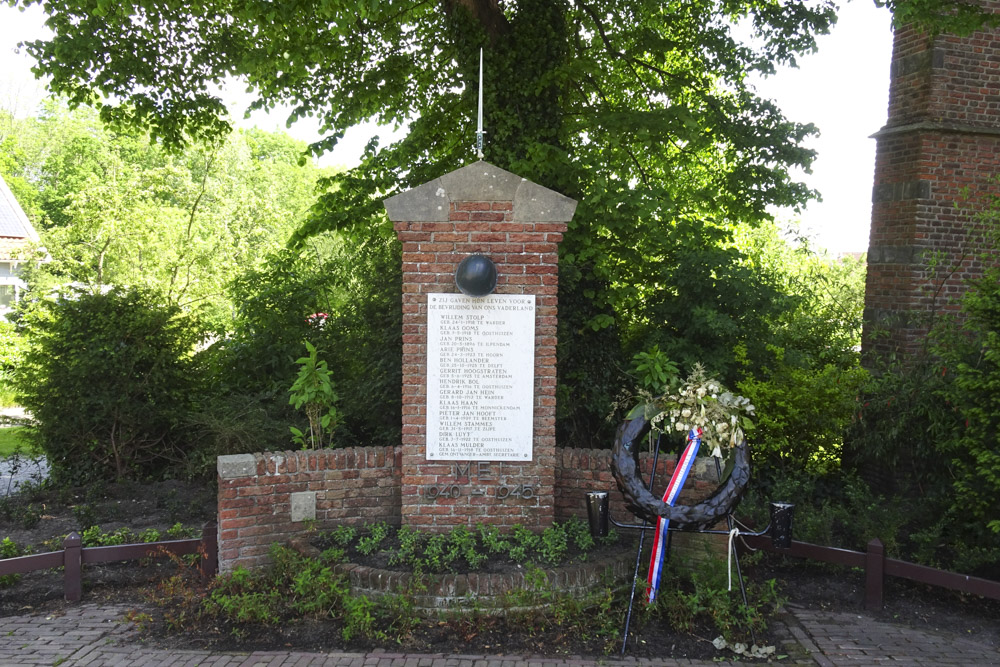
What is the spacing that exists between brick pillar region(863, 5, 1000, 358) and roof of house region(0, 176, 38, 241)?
29555 mm

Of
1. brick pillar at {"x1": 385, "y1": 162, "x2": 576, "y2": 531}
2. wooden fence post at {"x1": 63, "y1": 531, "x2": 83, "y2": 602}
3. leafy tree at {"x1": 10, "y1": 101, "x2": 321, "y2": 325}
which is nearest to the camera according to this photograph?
wooden fence post at {"x1": 63, "y1": 531, "x2": 83, "y2": 602}

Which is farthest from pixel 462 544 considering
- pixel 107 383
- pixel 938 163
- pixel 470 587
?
pixel 938 163

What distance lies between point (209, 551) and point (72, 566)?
40.8 inches

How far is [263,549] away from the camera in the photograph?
20.7 ft

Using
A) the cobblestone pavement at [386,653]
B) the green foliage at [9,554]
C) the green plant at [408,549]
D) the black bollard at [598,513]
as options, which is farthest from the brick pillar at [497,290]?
the green foliage at [9,554]

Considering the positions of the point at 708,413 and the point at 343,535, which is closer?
the point at 708,413

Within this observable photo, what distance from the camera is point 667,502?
555 centimetres

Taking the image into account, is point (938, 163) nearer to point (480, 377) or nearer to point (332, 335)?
point (480, 377)

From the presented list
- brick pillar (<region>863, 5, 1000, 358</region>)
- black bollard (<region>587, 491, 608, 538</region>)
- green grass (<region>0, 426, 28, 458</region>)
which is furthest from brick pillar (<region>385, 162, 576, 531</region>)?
green grass (<region>0, 426, 28, 458</region>)

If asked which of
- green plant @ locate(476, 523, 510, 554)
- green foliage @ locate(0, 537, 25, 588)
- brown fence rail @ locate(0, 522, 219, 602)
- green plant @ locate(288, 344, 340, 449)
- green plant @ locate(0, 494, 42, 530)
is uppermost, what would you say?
green plant @ locate(288, 344, 340, 449)

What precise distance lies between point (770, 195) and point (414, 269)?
610cm

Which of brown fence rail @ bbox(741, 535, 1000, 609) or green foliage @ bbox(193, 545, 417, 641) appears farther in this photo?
brown fence rail @ bbox(741, 535, 1000, 609)

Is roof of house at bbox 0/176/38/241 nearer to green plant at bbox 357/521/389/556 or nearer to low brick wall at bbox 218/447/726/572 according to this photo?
low brick wall at bbox 218/447/726/572

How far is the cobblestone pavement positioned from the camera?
4.97m
